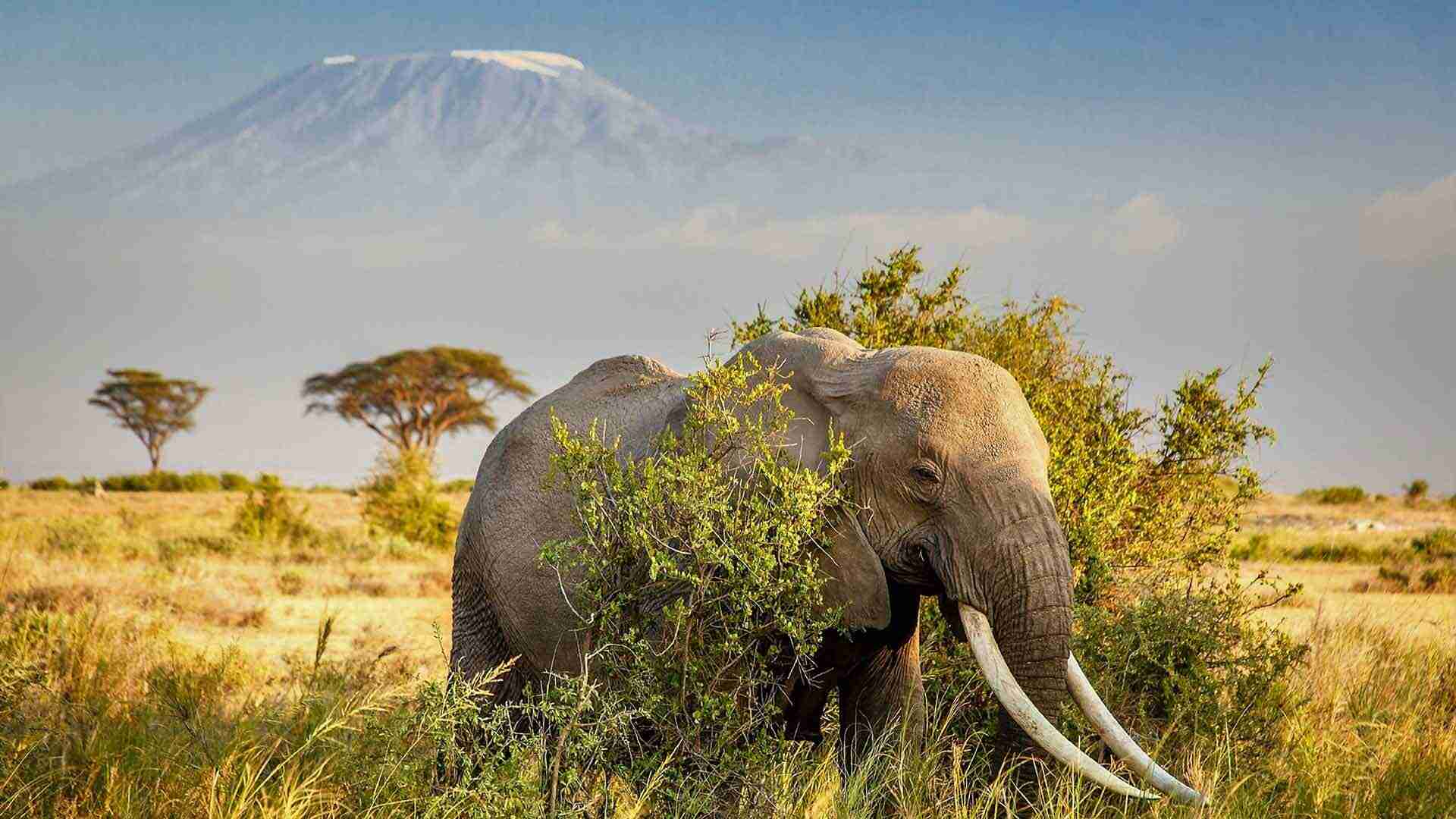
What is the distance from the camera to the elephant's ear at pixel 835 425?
5.25 meters

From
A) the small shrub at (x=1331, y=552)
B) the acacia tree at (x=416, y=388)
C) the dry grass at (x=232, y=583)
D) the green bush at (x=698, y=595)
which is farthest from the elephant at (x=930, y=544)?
the acacia tree at (x=416, y=388)

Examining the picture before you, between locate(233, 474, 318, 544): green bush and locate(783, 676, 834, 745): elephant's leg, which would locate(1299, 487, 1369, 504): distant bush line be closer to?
locate(233, 474, 318, 544): green bush

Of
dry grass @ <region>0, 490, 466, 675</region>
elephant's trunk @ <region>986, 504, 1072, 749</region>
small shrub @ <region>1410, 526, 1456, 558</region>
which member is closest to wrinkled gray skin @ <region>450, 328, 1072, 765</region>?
elephant's trunk @ <region>986, 504, 1072, 749</region>

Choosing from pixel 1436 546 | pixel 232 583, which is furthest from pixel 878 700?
pixel 1436 546

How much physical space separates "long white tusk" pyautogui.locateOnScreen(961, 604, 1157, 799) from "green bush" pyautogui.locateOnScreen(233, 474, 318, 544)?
64.6ft

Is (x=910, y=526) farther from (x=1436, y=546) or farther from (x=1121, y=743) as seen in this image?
(x=1436, y=546)

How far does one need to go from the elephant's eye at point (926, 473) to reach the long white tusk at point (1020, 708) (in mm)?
475

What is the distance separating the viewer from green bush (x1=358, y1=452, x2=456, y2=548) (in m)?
24.2

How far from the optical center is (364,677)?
31.4 ft

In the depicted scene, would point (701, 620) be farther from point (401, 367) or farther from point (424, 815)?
point (401, 367)

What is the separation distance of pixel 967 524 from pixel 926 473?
0.80 feet

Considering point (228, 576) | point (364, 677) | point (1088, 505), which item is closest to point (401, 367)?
point (228, 576)

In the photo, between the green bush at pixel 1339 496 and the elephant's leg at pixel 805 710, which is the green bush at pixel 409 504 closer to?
the elephant's leg at pixel 805 710

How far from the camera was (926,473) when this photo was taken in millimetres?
5145
